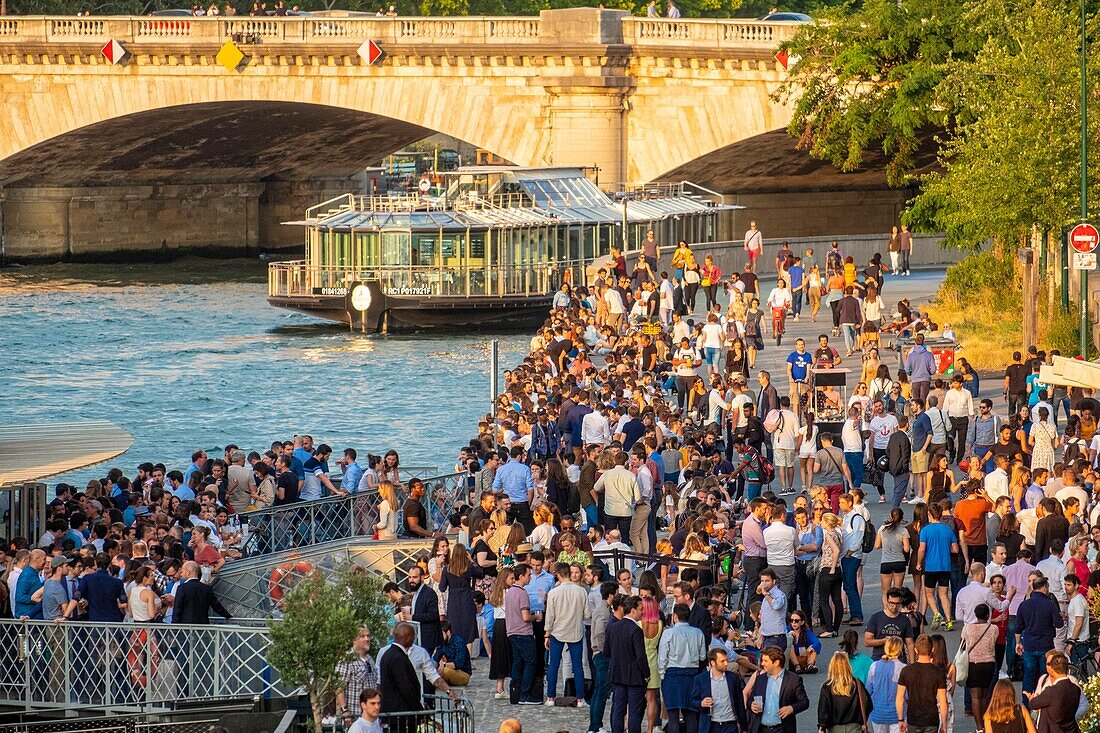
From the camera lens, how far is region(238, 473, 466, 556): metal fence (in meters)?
19.8

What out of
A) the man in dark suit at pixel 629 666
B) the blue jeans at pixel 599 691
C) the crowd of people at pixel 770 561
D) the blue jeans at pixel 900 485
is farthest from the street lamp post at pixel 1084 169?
the man in dark suit at pixel 629 666

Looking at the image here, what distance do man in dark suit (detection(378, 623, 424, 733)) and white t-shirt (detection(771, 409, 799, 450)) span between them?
30.0 feet

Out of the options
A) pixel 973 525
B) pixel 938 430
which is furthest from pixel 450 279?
pixel 973 525

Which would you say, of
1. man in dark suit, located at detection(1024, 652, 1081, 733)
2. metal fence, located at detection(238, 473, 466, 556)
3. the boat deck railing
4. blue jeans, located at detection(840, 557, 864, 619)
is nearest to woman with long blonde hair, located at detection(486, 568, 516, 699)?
blue jeans, located at detection(840, 557, 864, 619)

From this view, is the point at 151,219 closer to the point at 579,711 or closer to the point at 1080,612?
the point at 579,711

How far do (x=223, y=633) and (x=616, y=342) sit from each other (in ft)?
55.2

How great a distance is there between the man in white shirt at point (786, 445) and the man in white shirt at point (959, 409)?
6.08 ft

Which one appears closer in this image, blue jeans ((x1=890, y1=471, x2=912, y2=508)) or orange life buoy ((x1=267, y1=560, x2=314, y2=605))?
orange life buoy ((x1=267, y1=560, x2=314, y2=605))

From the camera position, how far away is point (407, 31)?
52594 millimetres

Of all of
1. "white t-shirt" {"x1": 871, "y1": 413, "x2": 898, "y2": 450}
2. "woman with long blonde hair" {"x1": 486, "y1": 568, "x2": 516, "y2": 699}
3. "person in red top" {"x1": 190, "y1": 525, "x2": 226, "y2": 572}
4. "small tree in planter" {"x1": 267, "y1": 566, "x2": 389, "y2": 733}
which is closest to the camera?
"small tree in planter" {"x1": 267, "y1": 566, "x2": 389, "y2": 733}

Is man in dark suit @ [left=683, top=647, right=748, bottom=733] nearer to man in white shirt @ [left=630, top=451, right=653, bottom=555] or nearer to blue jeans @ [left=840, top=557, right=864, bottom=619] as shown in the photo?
blue jeans @ [left=840, top=557, right=864, bottom=619]

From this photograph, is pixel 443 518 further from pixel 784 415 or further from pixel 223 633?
pixel 223 633

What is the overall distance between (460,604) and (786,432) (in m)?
7.29

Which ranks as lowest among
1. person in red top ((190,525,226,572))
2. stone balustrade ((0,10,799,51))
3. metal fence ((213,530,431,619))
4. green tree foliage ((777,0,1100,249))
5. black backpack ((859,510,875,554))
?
metal fence ((213,530,431,619))
